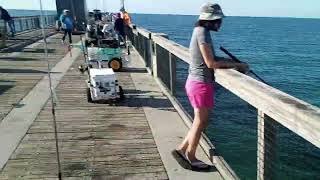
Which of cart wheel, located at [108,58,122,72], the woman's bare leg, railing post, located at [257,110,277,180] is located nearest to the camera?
railing post, located at [257,110,277,180]

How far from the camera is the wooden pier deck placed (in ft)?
16.4

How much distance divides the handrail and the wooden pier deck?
3.84 feet

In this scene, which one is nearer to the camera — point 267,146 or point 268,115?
point 268,115

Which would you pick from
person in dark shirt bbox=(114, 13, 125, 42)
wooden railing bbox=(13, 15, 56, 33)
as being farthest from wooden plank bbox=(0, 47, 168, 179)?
wooden railing bbox=(13, 15, 56, 33)

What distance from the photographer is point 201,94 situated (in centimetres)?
474

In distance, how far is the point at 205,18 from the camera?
14.7ft

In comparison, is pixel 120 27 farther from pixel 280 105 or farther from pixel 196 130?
pixel 280 105

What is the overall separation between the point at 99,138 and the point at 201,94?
2017mm

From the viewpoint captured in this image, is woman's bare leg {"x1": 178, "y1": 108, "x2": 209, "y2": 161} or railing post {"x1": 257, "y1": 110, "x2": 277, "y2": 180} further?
woman's bare leg {"x1": 178, "y1": 108, "x2": 209, "y2": 161}

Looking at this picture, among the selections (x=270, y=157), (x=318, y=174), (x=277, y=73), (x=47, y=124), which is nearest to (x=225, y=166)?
(x=270, y=157)

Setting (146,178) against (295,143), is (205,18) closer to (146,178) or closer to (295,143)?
(146,178)

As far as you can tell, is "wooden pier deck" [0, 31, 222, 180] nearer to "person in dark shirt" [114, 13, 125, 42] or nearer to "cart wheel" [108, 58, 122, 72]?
"cart wheel" [108, 58, 122, 72]

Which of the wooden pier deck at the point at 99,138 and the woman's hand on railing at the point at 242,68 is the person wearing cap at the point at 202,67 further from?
the wooden pier deck at the point at 99,138

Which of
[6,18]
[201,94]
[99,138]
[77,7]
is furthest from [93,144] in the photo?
[77,7]
